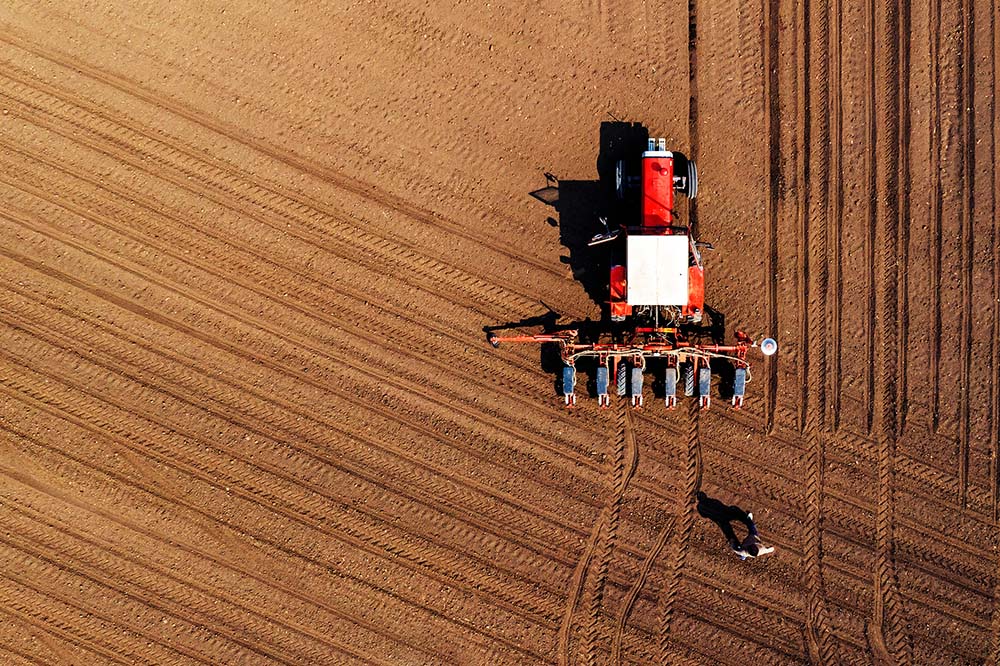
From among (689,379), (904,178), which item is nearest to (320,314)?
(689,379)

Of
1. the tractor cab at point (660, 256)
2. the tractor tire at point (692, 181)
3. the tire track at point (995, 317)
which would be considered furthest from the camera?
the tire track at point (995, 317)

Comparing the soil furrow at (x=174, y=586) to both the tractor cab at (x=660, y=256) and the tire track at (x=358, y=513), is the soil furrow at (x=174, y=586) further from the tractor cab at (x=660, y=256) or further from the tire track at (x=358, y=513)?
the tractor cab at (x=660, y=256)

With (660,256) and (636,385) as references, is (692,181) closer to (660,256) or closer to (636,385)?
(660,256)

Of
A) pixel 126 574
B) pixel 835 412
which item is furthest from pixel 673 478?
pixel 126 574

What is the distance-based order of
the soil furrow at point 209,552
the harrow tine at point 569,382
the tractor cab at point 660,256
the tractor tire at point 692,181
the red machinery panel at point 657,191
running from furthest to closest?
the soil furrow at point 209,552 < the harrow tine at point 569,382 < the tractor tire at point 692,181 < the red machinery panel at point 657,191 < the tractor cab at point 660,256

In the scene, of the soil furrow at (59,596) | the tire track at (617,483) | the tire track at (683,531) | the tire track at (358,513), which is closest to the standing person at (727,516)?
the tire track at (683,531)
